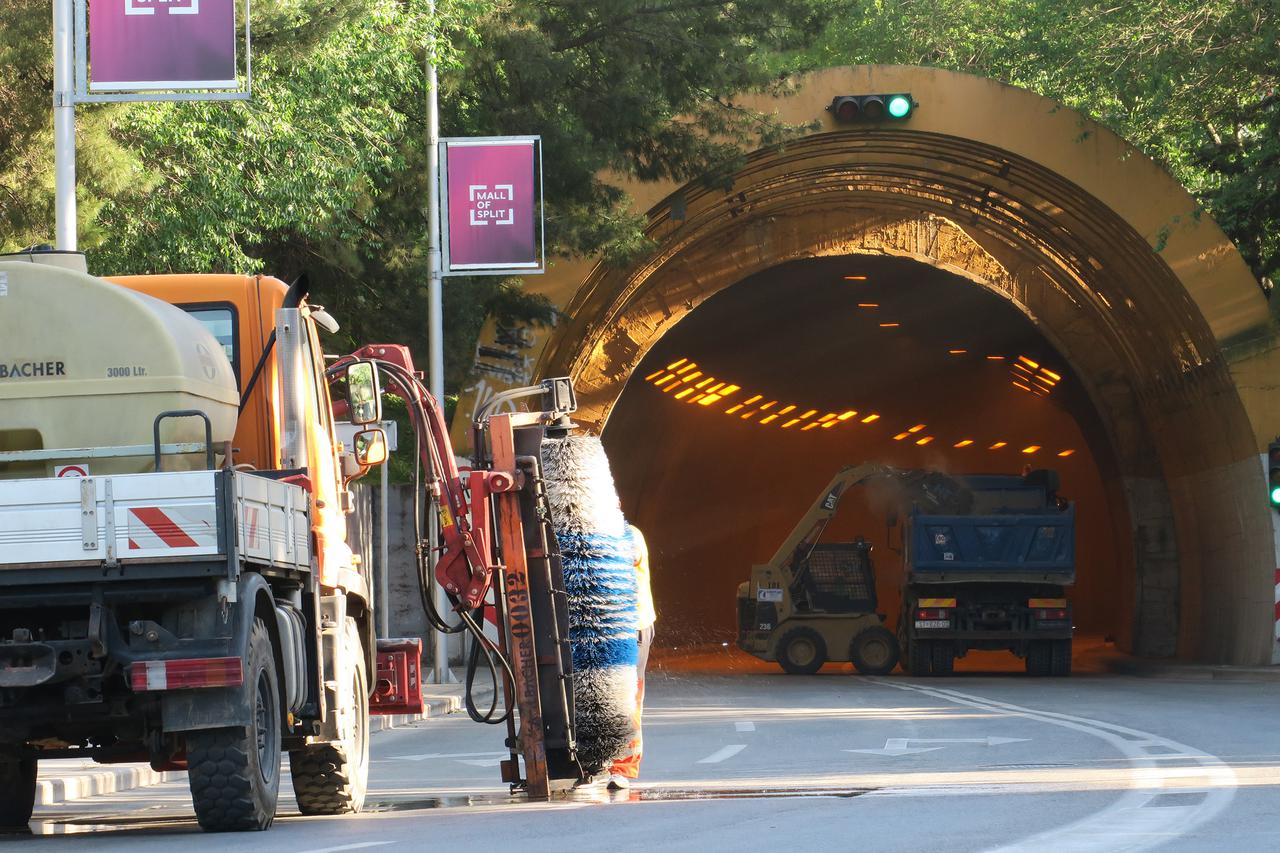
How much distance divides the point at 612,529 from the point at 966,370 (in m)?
36.5

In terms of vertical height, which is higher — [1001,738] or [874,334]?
[874,334]

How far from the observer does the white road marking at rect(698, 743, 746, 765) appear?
594 inches

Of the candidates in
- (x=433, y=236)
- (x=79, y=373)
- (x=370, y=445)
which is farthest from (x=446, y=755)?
(x=433, y=236)

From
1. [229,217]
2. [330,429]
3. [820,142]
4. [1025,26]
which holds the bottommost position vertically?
[330,429]

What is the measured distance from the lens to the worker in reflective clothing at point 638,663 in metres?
11.7

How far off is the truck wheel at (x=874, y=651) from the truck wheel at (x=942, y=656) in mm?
1318

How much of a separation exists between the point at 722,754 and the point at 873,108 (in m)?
17.6

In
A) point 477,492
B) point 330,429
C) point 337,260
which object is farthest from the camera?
point 337,260

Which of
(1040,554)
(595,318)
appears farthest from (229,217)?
(1040,554)

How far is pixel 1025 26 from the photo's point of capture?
41.0m

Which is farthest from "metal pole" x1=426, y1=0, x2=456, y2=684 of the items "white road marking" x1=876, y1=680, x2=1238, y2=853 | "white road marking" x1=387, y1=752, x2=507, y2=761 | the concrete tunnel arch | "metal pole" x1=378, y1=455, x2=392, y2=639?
"white road marking" x1=876, y1=680, x2=1238, y2=853

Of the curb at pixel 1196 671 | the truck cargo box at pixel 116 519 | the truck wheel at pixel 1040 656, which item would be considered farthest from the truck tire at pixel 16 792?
the truck wheel at pixel 1040 656

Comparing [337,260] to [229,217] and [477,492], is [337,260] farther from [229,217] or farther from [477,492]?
[477,492]

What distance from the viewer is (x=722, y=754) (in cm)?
1583
